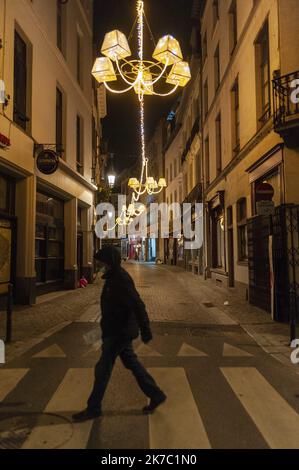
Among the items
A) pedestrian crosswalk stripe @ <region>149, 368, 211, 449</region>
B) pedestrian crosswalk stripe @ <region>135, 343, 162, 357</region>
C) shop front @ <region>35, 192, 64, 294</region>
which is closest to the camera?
pedestrian crosswalk stripe @ <region>149, 368, 211, 449</region>

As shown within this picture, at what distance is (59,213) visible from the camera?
55.5 ft

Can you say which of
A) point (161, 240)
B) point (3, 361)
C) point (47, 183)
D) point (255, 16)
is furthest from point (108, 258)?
point (161, 240)

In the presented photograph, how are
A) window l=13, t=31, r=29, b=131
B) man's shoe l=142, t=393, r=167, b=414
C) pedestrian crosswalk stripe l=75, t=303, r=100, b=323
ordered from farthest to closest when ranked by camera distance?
window l=13, t=31, r=29, b=131, pedestrian crosswalk stripe l=75, t=303, r=100, b=323, man's shoe l=142, t=393, r=167, b=414

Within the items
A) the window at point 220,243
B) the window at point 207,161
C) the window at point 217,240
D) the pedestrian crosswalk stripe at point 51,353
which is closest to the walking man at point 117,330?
the pedestrian crosswalk stripe at point 51,353

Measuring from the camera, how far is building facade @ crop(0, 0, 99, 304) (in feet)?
37.3

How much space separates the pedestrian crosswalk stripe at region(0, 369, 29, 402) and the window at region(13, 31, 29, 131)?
810 cm

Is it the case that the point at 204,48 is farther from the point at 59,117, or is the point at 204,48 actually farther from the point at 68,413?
the point at 68,413

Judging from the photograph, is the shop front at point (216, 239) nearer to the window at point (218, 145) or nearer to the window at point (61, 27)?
the window at point (218, 145)

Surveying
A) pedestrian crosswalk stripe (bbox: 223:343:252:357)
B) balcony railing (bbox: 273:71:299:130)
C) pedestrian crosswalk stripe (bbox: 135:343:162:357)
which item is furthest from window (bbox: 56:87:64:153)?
pedestrian crosswalk stripe (bbox: 223:343:252:357)

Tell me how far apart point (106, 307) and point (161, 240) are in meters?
41.8

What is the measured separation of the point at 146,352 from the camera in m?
7.09

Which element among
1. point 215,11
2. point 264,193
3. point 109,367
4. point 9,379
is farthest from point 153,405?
point 215,11

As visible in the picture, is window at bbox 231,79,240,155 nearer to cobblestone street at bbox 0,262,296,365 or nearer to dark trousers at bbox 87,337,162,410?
cobblestone street at bbox 0,262,296,365
